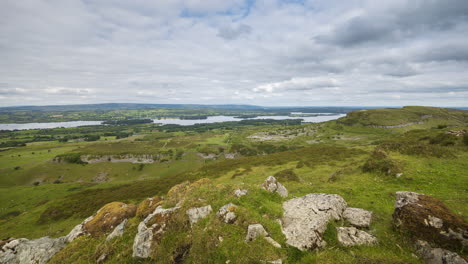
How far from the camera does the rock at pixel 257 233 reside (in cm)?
1183

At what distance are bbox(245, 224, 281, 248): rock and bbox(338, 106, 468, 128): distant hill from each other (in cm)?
18605

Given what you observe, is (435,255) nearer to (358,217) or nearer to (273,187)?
(358,217)

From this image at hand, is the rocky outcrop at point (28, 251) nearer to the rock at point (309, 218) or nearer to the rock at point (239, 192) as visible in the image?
the rock at point (239, 192)

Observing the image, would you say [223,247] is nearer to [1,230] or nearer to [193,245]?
[193,245]

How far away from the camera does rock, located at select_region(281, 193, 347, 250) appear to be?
1175 centimetres

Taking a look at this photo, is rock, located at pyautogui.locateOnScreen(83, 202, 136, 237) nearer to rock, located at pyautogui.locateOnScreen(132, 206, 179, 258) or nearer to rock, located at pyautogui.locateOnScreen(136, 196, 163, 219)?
rock, located at pyautogui.locateOnScreen(136, 196, 163, 219)

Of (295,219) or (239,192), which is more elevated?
(239,192)

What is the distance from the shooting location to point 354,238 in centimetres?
1187

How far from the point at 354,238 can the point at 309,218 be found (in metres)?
2.84

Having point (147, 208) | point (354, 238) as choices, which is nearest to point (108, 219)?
point (147, 208)

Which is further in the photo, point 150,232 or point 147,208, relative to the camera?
point 147,208

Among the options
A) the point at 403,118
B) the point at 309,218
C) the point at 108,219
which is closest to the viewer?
the point at 309,218

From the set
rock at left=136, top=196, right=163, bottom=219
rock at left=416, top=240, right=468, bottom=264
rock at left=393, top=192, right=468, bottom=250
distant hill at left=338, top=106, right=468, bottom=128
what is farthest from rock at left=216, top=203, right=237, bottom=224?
distant hill at left=338, top=106, right=468, bottom=128

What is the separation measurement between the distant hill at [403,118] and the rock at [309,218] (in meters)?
180
